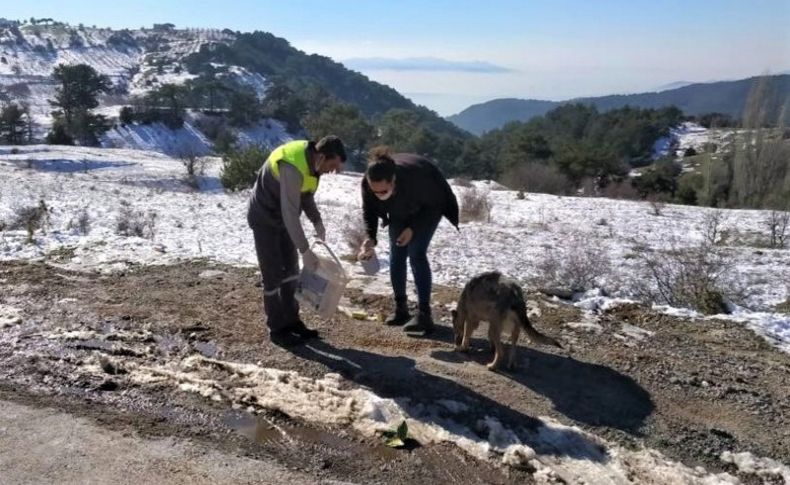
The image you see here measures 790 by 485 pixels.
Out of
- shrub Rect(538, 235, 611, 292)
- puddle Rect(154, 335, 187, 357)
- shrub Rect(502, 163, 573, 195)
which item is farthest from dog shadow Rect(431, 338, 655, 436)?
shrub Rect(502, 163, 573, 195)

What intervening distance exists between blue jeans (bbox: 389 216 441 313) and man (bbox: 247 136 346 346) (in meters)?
0.67

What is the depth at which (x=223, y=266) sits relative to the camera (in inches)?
321

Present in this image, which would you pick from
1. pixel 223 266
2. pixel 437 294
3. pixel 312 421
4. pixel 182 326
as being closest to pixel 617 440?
pixel 312 421

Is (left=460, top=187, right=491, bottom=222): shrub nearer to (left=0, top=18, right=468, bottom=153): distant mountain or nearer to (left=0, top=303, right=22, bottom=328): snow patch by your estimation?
(left=0, top=303, right=22, bottom=328): snow patch

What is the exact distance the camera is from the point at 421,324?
5.96m

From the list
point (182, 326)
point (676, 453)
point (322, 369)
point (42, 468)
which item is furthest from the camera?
point (182, 326)

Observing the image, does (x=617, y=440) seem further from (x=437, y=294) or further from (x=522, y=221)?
(x=522, y=221)

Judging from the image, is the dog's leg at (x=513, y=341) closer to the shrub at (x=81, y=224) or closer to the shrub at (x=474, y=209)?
the shrub at (x=81, y=224)

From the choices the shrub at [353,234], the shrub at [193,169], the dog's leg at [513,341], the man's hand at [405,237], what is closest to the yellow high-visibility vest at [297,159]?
the man's hand at [405,237]

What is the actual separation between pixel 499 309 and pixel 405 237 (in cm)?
102

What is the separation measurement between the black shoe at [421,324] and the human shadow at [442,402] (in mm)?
600

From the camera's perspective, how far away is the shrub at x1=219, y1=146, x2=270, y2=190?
67.4ft

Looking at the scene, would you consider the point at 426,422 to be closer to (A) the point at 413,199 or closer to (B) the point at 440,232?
(A) the point at 413,199

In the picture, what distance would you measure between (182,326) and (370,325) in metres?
1.70
